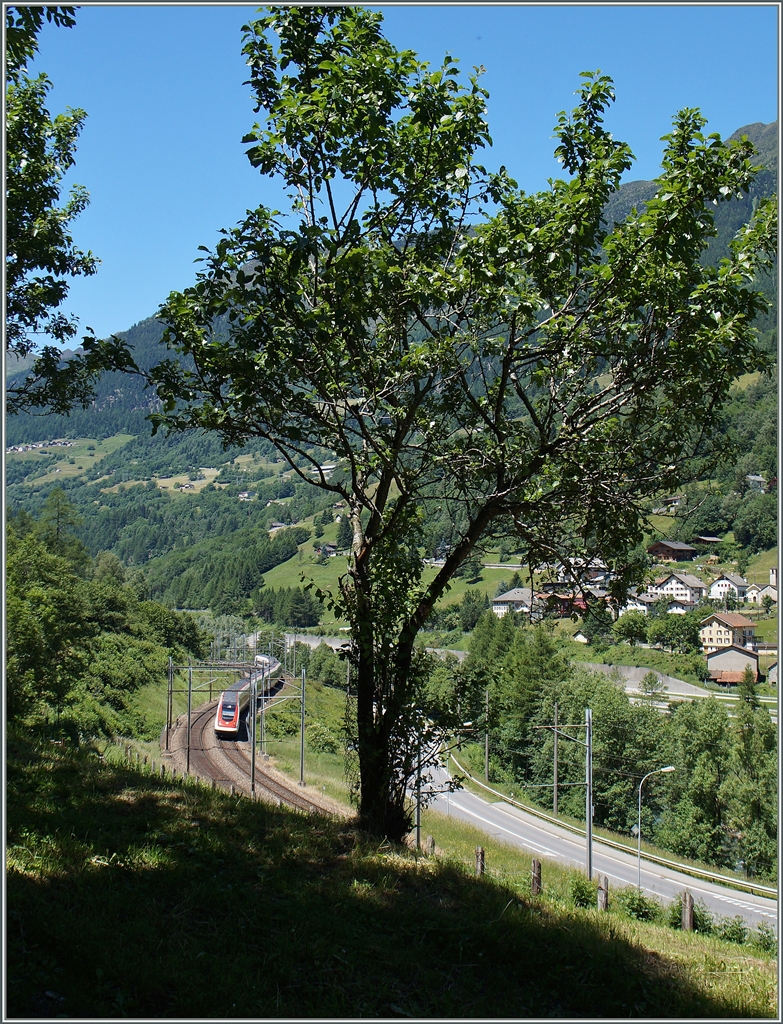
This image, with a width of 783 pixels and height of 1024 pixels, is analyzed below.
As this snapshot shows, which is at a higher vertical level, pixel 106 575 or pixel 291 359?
pixel 291 359

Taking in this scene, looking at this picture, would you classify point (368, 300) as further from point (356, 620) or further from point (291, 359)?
point (356, 620)

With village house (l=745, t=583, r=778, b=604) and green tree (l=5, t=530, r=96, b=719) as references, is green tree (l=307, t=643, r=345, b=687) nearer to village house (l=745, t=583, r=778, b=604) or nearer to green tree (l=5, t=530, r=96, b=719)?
green tree (l=5, t=530, r=96, b=719)

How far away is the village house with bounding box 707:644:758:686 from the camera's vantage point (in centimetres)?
7969

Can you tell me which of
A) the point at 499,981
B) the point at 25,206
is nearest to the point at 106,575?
the point at 25,206

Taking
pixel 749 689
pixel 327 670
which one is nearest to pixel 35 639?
pixel 327 670

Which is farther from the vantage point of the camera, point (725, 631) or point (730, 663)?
point (725, 631)

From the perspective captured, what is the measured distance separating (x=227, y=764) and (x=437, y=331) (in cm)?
2768

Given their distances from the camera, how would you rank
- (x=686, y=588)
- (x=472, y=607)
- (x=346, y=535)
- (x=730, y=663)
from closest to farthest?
1. (x=346, y=535)
2. (x=730, y=663)
3. (x=686, y=588)
4. (x=472, y=607)

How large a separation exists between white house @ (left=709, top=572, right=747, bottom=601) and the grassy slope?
100742 mm

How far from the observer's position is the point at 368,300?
6.24 metres

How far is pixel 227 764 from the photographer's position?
30828 millimetres

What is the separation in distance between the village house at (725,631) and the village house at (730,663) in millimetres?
1393

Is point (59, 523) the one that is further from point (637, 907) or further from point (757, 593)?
point (757, 593)

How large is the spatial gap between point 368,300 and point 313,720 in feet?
161
